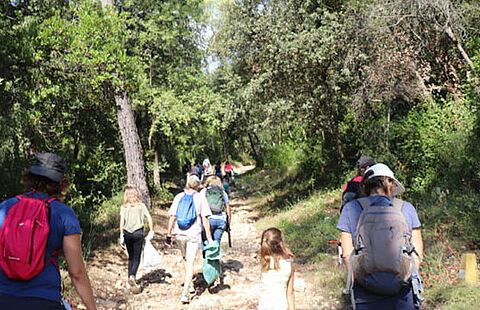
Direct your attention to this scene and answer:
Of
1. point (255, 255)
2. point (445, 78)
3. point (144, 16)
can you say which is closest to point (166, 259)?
point (255, 255)

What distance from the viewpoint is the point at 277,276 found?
3.90m

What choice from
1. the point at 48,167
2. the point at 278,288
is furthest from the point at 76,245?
the point at 278,288

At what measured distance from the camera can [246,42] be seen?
14.6 meters

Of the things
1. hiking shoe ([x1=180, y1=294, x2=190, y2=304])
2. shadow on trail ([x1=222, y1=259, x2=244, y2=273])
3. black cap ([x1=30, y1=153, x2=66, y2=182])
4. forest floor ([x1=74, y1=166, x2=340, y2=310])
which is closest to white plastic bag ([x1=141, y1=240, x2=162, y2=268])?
forest floor ([x1=74, y1=166, x2=340, y2=310])

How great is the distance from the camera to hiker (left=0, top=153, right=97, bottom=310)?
8.25 ft

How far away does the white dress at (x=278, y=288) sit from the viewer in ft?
12.8

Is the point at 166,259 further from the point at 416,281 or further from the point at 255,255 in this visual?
the point at 416,281

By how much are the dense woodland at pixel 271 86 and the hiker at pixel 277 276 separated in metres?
4.56

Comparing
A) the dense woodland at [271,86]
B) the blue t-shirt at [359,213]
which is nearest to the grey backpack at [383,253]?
the blue t-shirt at [359,213]

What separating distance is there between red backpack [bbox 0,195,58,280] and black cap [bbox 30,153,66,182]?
0.25m

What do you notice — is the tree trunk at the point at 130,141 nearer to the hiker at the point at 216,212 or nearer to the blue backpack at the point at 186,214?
Answer: the hiker at the point at 216,212

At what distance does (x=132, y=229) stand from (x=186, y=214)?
1.08 m

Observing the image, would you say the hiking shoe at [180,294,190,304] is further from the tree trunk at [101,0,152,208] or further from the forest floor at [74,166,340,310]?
the tree trunk at [101,0,152,208]

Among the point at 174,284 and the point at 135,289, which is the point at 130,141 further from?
the point at 135,289
